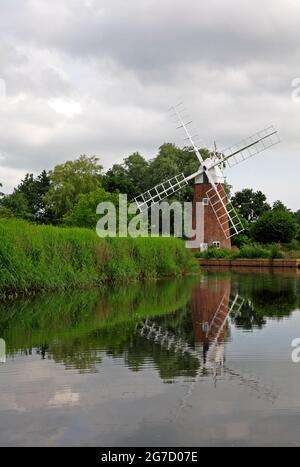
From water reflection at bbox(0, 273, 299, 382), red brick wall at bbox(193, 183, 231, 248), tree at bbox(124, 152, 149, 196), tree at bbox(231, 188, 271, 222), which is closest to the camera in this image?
water reflection at bbox(0, 273, 299, 382)

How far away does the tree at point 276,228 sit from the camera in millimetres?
47562

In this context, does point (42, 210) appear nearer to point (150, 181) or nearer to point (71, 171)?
point (71, 171)

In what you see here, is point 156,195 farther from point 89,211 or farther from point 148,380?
point 148,380

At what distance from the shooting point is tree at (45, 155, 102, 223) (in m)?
55.3

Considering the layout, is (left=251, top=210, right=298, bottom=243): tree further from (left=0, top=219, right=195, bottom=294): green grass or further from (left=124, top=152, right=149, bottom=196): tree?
(left=0, top=219, right=195, bottom=294): green grass

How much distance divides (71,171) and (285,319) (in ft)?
158

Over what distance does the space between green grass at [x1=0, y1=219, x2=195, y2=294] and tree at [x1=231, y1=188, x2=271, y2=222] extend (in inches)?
1511

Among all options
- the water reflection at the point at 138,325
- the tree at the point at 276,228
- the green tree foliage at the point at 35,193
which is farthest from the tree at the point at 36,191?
the water reflection at the point at 138,325

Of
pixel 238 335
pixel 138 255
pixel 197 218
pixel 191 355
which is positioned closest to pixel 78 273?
pixel 138 255

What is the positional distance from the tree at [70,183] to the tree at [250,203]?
586 inches

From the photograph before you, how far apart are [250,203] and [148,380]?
5858 centimetres

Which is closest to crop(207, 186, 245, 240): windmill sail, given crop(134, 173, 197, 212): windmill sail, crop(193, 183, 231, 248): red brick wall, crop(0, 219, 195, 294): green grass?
crop(193, 183, 231, 248): red brick wall

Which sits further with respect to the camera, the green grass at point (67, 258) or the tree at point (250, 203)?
the tree at point (250, 203)

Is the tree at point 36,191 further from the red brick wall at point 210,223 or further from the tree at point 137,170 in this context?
the red brick wall at point 210,223
